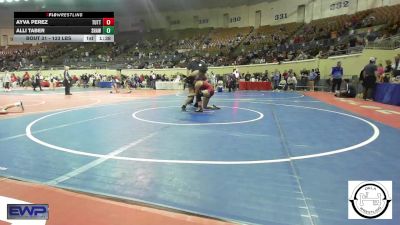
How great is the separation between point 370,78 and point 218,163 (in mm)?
12110

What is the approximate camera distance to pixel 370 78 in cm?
1405

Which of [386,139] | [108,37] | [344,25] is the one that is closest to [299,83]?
[344,25]

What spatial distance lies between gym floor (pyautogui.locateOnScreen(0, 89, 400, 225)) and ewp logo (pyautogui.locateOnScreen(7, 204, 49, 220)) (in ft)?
2.02

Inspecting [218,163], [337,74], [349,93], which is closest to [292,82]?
[337,74]

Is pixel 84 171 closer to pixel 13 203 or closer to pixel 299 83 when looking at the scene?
pixel 13 203

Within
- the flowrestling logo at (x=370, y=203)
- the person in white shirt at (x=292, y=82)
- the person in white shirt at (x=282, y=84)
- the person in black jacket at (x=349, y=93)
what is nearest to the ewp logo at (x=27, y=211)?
the flowrestling logo at (x=370, y=203)

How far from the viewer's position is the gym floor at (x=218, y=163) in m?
3.11

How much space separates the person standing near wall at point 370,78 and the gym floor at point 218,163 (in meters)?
6.64

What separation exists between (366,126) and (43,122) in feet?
25.0

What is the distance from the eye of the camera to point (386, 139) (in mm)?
5992
